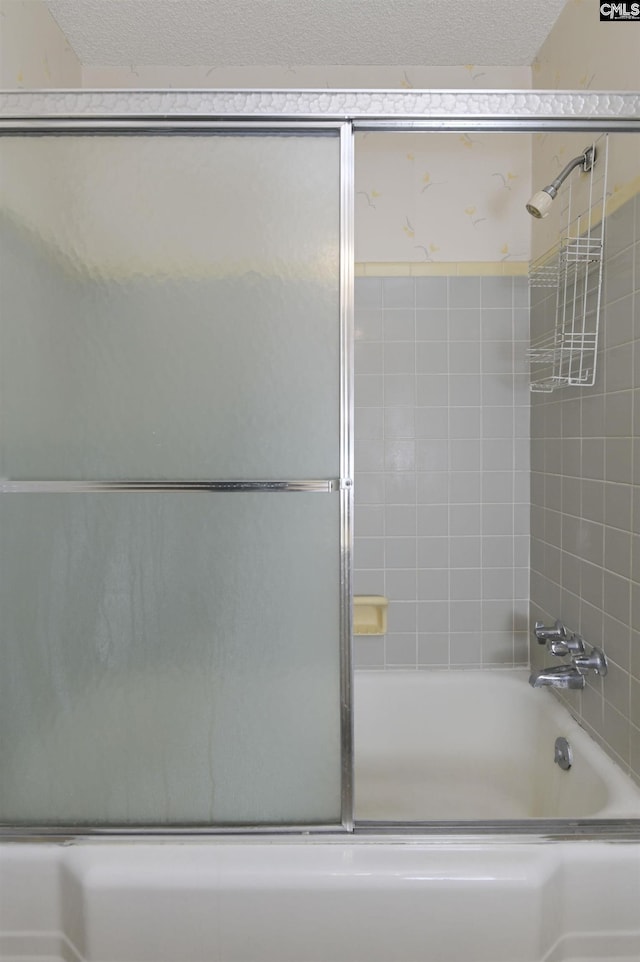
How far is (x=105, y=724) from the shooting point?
139cm

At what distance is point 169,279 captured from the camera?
1369 millimetres

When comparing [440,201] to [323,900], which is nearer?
[323,900]

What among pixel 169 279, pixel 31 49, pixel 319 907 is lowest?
pixel 319 907

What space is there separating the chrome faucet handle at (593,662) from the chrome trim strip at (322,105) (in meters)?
1.25

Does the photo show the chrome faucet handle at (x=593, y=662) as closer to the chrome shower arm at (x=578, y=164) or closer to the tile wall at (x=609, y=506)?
the tile wall at (x=609, y=506)

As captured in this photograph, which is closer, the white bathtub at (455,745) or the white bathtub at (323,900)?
the white bathtub at (323,900)

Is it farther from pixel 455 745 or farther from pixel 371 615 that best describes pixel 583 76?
pixel 455 745

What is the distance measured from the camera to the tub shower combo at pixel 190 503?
1.36 m

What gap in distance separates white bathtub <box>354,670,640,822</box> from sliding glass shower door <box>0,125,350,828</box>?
0.93 m

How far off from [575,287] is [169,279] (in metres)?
1.14

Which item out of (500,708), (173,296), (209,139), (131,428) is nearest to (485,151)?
(209,139)

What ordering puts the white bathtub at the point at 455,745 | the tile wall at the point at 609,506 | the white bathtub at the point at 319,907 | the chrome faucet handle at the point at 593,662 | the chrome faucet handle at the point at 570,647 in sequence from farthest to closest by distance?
the white bathtub at the point at 455,745
the chrome faucet handle at the point at 570,647
the chrome faucet handle at the point at 593,662
the tile wall at the point at 609,506
the white bathtub at the point at 319,907

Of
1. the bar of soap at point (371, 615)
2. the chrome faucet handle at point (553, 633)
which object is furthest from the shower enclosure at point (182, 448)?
the bar of soap at point (371, 615)

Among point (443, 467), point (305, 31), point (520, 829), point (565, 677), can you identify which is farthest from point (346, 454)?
point (305, 31)
